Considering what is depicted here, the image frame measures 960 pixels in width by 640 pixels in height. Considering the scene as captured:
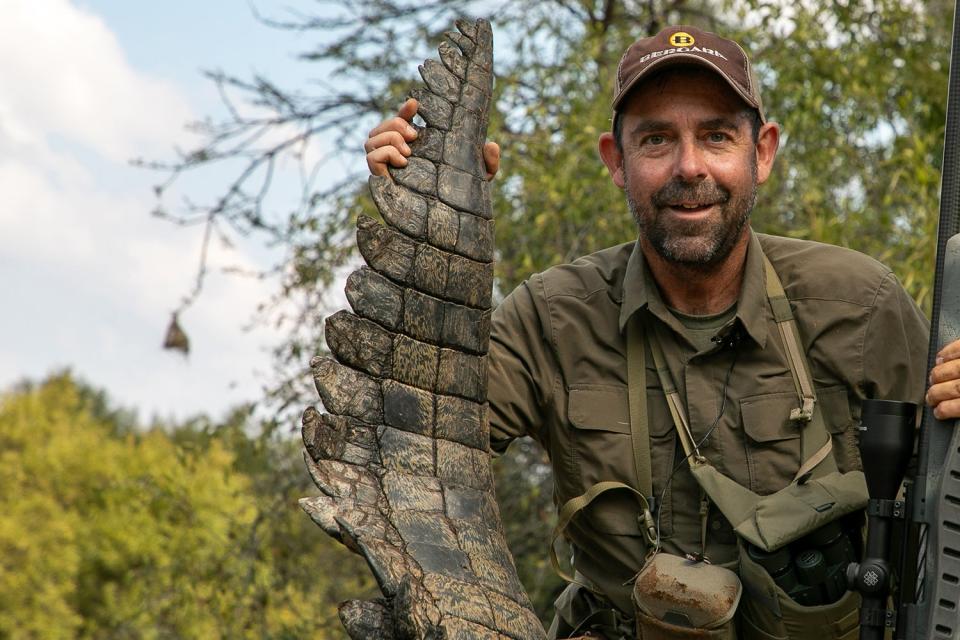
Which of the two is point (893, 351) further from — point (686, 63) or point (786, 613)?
point (686, 63)

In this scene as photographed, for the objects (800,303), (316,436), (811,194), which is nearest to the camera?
(316,436)

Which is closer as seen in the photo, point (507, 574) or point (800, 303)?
point (507, 574)

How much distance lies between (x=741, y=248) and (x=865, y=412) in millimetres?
737

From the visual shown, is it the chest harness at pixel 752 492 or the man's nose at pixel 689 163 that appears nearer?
the chest harness at pixel 752 492

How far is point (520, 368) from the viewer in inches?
121

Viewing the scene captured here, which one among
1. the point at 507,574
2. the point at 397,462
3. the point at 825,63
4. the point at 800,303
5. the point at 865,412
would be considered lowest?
the point at 507,574

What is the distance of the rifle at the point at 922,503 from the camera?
221 cm

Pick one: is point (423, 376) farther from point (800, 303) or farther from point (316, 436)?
point (800, 303)

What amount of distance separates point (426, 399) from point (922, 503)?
3.10 ft

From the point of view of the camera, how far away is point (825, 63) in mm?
6070

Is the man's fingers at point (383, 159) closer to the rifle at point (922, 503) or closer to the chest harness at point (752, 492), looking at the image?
the chest harness at point (752, 492)

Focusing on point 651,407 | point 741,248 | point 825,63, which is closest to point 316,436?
point 651,407

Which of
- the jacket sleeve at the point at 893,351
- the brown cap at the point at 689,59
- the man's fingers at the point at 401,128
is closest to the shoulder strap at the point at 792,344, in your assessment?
the jacket sleeve at the point at 893,351

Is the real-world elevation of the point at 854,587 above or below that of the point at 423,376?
below
